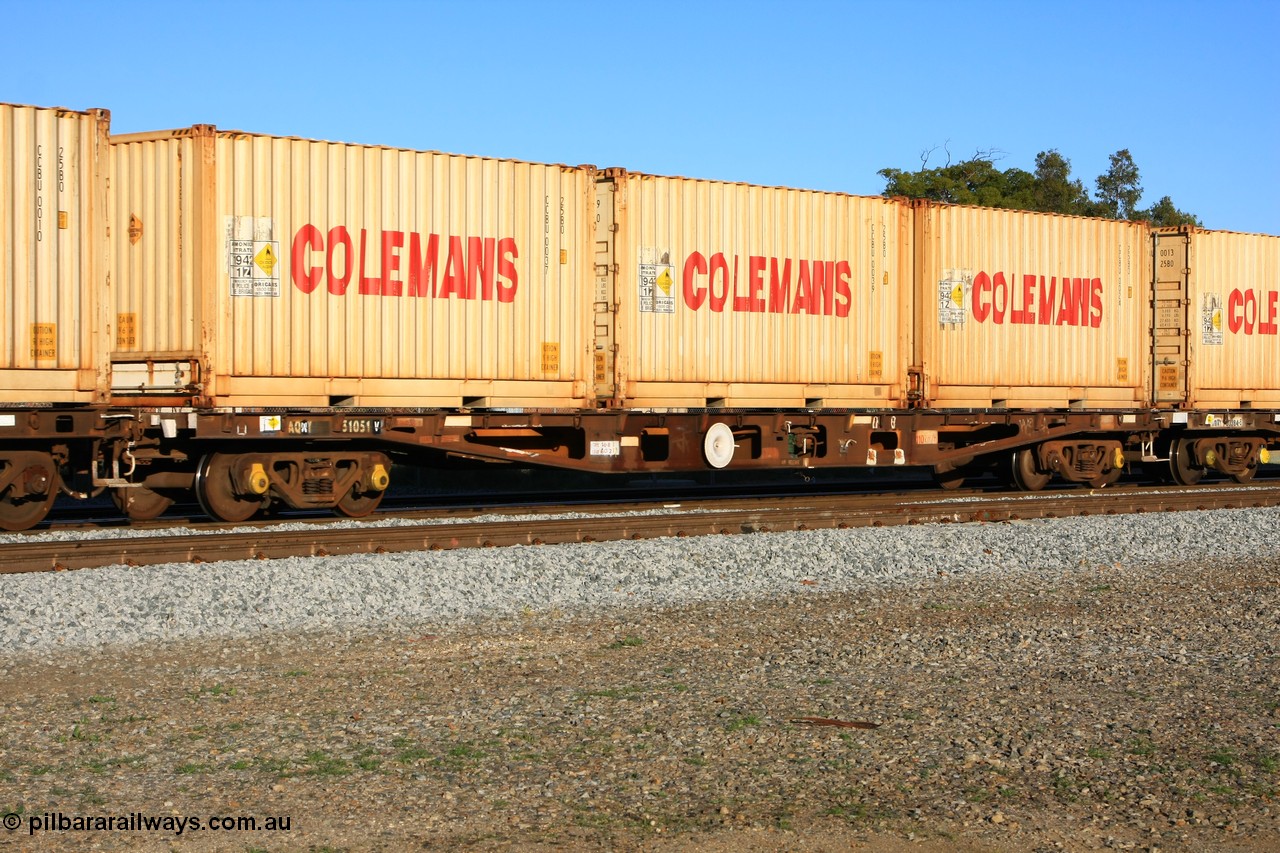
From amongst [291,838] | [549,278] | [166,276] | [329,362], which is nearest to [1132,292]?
[549,278]

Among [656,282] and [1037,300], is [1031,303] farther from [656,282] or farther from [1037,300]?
[656,282]

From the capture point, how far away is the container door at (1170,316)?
20281 mm

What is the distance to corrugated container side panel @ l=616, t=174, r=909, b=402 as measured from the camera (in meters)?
15.9

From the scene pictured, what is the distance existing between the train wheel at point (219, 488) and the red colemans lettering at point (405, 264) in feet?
6.61

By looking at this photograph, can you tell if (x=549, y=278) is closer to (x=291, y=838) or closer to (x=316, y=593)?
(x=316, y=593)

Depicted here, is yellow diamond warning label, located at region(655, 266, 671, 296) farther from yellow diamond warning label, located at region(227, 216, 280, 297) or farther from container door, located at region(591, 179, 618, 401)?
yellow diamond warning label, located at region(227, 216, 280, 297)

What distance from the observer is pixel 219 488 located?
14.0m

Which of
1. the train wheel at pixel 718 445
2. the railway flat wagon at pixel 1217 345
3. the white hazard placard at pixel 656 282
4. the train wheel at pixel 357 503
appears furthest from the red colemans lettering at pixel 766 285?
the railway flat wagon at pixel 1217 345

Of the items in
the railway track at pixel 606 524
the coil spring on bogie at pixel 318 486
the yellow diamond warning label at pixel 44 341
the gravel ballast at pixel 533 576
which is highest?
the yellow diamond warning label at pixel 44 341

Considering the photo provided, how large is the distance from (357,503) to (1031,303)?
32.6 ft

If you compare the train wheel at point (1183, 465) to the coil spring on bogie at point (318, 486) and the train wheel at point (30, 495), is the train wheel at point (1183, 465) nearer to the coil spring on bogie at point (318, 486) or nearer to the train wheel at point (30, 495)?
the coil spring on bogie at point (318, 486)

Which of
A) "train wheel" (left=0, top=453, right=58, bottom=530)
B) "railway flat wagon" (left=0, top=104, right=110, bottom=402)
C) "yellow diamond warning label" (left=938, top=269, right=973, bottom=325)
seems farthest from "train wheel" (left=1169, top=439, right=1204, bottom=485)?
"train wheel" (left=0, top=453, right=58, bottom=530)

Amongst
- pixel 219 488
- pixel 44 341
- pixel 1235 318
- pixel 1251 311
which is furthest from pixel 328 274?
pixel 1251 311

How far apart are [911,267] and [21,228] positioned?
435 inches
